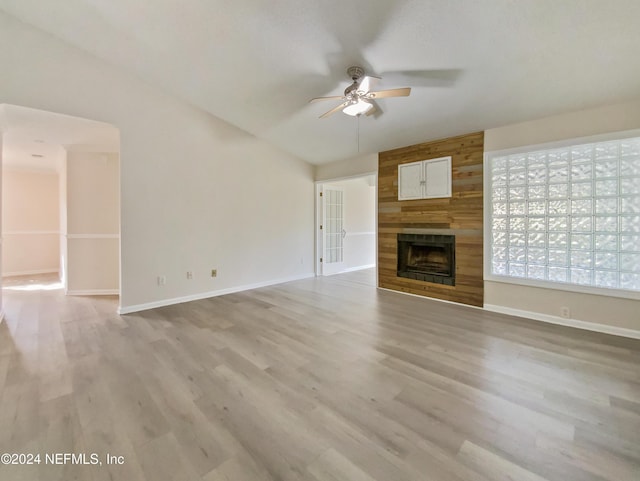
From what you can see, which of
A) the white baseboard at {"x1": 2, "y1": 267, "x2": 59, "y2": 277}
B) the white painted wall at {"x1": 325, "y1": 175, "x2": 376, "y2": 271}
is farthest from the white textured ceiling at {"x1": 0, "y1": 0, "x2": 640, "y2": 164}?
the white baseboard at {"x1": 2, "y1": 267, "x2": 59, "y2": 277}

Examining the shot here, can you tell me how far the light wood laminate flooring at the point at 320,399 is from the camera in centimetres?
141

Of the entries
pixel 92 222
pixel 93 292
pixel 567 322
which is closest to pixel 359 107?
pixel 567 322

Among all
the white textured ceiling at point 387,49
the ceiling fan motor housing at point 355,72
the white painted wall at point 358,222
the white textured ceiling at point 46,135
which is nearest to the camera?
the white textured ceiling at point 387,49

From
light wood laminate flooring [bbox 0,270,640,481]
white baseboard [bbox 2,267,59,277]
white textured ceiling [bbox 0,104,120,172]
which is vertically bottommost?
light wood laminate flooring [bbox 0,270,640,481]

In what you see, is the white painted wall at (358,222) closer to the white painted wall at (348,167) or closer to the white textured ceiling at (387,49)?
the white painted wall at (348,167)

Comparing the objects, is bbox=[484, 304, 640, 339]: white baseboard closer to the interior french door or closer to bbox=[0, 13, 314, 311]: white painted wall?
the interior french door

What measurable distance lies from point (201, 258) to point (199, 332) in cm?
171

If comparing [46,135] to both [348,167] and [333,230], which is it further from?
[333,230]

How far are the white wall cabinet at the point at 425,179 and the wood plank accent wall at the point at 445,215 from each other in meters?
0.08

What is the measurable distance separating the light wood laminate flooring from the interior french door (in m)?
3.16

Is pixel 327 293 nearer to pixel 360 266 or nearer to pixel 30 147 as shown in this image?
pixel 360 266

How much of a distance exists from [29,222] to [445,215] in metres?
9.25

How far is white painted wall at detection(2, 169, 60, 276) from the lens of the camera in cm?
638

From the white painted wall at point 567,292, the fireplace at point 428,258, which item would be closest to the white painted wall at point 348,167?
the fireplace at point 428,258
